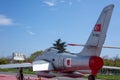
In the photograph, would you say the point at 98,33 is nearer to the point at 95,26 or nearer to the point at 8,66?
the point at 95,26

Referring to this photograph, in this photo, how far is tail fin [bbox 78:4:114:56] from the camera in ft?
59.1

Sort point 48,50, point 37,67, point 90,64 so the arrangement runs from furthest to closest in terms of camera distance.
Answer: point 48,50, point 37,67, point 90,64

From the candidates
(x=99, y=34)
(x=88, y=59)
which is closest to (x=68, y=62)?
(x=88, y=59)

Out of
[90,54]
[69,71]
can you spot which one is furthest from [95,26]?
[69,71]

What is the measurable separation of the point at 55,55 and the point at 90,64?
4514 mm

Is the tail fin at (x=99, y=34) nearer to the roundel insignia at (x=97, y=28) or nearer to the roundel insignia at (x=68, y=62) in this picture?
the roundel insignia at (x=97, y=28)

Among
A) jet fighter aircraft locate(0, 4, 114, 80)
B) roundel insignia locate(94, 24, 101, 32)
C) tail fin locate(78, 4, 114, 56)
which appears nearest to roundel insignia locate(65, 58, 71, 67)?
jet fighter aircraft locate(0, 4, 114, 80)

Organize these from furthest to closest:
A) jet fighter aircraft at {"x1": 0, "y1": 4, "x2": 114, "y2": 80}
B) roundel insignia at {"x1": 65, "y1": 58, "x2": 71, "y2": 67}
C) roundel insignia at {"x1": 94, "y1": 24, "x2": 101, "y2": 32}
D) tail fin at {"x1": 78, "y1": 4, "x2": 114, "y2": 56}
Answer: roundel insignia at {"x1": 65, "y1": 58, "x2": 71, "y2": 67} < roundel insignia at {"x1": 94, "y1": 24, "x2": 101, "y2": 32} < tail fin at {"x1": 78, "y1": 4, "x2": 114, "y2": 56} < jet fighter aircraft at {"x1": 0, "y1": 4, "x2": 114, "y2": 80}

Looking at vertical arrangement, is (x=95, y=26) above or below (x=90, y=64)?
above

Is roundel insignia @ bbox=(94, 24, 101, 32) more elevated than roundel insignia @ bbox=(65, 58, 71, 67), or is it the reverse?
roundel insignia @ bbox=(94, 24, 101, 32)

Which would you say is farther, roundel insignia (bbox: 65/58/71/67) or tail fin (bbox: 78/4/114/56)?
roundel insignia (bbox: 65/58/71/67)

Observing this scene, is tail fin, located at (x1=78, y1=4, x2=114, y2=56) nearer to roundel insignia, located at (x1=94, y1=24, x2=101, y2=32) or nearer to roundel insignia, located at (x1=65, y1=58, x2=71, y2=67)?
roundel insignia, located at (x1=94, y1=24, x2=101, y2=32)

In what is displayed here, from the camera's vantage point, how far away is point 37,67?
2048cm

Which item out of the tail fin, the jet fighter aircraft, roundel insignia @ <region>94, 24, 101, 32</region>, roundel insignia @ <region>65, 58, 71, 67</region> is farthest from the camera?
roundel insignia @ <region>65, 58, 71, 67</region>
